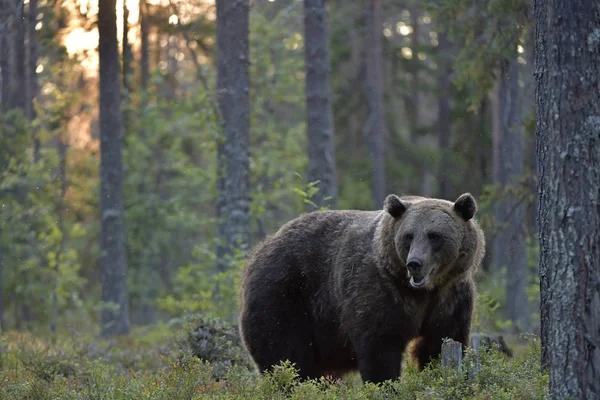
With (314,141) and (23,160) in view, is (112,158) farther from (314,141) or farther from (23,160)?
(314,141)

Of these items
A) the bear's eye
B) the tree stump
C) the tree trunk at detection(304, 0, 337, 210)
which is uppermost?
the tree trunk at detection(304, 0, 337, 210)

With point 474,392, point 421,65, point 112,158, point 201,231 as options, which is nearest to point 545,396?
point 474,392

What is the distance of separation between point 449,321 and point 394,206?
47.9 inches

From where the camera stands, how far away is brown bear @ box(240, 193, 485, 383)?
7727 mm

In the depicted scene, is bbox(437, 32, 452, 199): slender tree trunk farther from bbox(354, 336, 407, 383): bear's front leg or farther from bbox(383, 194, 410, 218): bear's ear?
bbox(354, 336, 407, 383): bear's front leg

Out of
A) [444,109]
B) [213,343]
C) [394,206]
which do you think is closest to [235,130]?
[213,343]

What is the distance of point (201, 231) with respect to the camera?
37094 millimetres

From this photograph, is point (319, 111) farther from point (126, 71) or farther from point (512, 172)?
point (512, 172)

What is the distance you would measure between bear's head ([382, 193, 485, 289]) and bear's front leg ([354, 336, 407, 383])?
595 mm

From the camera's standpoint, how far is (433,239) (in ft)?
25.0

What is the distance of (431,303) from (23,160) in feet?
51.0

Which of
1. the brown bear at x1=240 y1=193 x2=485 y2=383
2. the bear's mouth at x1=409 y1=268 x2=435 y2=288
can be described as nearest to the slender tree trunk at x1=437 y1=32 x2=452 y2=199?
the brown bear at x1=240 y1=193 x2=485 y2=383

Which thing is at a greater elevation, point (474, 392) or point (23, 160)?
point (23, 160)

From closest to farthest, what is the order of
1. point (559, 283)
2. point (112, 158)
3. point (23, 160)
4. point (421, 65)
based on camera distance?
point (559, 283)
point (112, 158)
point (23, 160)
point (421, 65)
